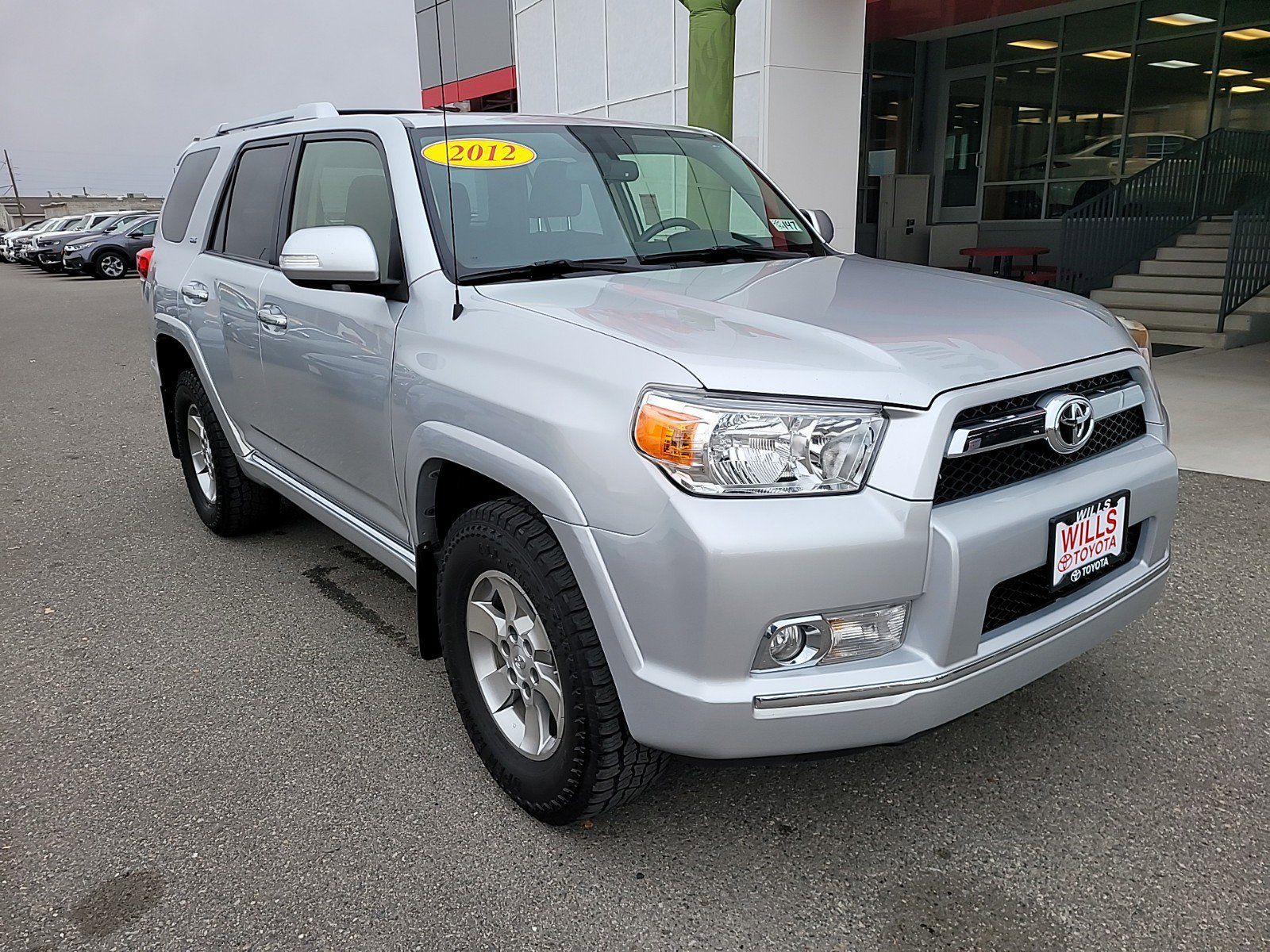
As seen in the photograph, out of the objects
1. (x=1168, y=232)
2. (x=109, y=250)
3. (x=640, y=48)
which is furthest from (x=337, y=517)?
(x=109, y=250)

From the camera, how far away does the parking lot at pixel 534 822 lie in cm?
230

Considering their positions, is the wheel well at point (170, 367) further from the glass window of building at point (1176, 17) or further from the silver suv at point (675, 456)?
the glass window of building at point (1176, 17)

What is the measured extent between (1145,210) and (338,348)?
37.3 ft

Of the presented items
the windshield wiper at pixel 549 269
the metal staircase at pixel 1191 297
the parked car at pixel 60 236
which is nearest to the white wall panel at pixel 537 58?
the metal staircase at pixel 1191 297

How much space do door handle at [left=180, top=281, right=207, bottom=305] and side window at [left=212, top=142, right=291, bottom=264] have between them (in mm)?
183

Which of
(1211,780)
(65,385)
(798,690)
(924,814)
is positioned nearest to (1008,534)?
(798,690)

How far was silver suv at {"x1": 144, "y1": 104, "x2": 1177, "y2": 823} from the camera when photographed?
2.06m

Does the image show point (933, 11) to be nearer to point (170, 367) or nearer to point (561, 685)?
point (170, 367)

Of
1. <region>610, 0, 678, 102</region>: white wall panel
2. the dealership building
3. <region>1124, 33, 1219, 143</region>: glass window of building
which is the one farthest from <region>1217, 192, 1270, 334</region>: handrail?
<region>610, 0, 678, 102</region>: white wall panel

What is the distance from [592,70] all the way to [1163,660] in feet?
38.8

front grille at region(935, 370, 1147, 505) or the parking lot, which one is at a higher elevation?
front grille at region(935, 370, 1147, 505)

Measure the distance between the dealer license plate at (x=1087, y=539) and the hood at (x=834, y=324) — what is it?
36 cm

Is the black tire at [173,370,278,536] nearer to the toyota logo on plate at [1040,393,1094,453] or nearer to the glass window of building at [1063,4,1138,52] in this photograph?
the toyota logo on plate at [1040,393,1094,453]

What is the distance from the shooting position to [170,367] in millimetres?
5074
